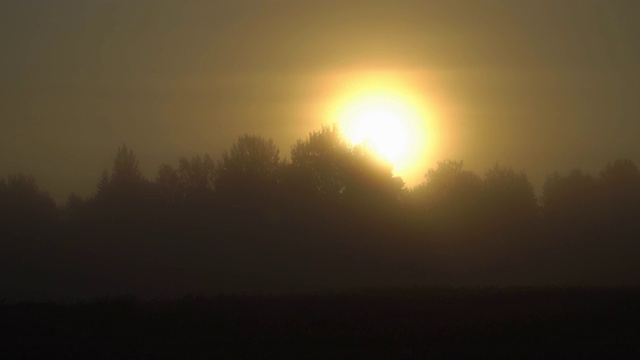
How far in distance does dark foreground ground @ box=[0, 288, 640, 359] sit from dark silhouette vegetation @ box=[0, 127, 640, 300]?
15852mm

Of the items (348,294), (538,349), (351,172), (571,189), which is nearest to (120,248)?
(351,172)

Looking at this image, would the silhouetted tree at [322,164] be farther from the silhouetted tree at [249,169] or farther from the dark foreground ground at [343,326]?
the dark foreground ground at [343,326]

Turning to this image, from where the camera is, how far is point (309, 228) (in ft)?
166

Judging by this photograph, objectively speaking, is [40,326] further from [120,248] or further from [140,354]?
[120,248]

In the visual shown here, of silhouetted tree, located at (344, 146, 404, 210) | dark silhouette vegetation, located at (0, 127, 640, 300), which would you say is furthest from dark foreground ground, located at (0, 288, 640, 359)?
silhouetted tree, located at (344, 146, 404, 210)

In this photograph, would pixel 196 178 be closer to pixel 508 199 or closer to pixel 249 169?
pixel 249 169

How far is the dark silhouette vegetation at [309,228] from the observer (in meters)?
47.5

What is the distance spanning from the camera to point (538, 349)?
66.5 feet

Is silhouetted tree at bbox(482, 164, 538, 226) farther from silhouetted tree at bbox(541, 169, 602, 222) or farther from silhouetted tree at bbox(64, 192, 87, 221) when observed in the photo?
silhouetted tree at bbox(64, 192, 87, 221)

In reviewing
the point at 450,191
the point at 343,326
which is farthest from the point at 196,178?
the point at 343,326

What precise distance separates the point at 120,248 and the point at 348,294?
87.2ft

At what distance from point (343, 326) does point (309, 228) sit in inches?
1064

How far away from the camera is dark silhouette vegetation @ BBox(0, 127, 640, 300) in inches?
1869

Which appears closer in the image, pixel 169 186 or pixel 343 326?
pixel 343 326
